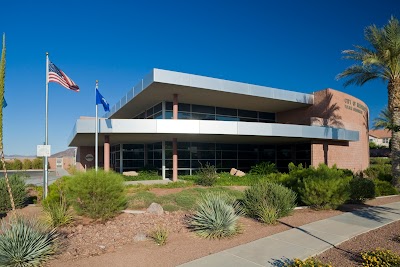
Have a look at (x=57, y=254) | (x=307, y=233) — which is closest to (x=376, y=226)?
(x=307, y=233)

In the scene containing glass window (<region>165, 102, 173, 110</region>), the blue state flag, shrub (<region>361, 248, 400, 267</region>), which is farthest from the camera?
glass window (<region>165, 102, 173, 110</region>)

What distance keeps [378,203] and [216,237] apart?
9003 millimetres

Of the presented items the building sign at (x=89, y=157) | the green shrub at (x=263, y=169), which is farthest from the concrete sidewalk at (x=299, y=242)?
the building sign at (x=89, y=157)

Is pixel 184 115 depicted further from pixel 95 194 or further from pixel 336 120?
pixel 95 194

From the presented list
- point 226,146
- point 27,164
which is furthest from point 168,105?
point 27,164

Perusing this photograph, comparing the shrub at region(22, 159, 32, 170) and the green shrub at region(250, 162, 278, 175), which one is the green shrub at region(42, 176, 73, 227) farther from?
the shrub at region(22, 159, 32, 170)

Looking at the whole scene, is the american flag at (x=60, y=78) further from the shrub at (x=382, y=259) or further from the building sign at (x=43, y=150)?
the shrub at (x=382, y=259)

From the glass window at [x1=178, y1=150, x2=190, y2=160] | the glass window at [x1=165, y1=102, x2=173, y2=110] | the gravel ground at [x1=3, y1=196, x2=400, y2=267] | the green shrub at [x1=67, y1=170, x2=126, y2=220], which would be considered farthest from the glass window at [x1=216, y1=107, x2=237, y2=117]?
the green shrub at [x1=67, y1=170, x2=126, y2=220]

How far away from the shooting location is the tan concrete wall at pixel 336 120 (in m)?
28.3

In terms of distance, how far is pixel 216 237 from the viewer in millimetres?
7887

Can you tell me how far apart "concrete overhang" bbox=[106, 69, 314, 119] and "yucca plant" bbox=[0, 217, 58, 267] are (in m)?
14.0

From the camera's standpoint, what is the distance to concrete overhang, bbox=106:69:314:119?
20.6 metres

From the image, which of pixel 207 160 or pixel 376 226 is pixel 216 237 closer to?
pixel 376 226

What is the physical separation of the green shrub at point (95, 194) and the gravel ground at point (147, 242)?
15.7 inches
